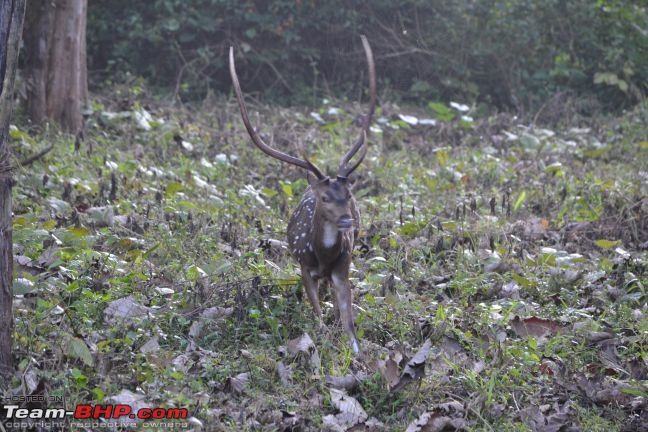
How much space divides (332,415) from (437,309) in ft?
5.32

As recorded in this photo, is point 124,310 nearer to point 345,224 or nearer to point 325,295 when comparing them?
point 345,224

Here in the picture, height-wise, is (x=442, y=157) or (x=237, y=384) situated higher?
(x=237, y=384)

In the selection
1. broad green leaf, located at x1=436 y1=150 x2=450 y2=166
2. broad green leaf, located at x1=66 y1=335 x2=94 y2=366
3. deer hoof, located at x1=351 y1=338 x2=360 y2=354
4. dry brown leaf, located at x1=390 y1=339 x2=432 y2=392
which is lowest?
broad green leaf, located at x1=436 y1=150 x2=450 y2=166

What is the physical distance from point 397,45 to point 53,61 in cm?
531

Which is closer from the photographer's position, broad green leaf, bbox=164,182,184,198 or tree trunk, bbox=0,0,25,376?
tree trunk, bbox=0,0,25,376

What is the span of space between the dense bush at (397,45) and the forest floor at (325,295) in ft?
9.21

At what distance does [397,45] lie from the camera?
565 inches

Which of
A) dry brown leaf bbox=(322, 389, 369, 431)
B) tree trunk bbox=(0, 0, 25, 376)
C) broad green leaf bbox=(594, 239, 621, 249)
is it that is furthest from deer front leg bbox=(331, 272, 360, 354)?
broad green leaf bbox=(594, 239, 621, 249)

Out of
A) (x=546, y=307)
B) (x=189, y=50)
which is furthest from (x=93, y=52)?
(x=546, y=307)

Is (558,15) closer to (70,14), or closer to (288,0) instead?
(288,0)

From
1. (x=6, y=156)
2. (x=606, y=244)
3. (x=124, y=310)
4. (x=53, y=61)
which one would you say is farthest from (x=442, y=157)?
(x=6, y=156)

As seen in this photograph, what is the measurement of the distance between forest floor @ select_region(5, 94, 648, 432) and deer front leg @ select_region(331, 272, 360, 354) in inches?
3.9

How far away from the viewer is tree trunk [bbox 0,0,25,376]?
4.96m

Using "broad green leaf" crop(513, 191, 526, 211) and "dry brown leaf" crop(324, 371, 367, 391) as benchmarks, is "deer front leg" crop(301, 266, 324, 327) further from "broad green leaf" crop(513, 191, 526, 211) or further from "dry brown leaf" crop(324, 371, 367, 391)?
"broad green leaf" crop(513, 191, 526, 211)
